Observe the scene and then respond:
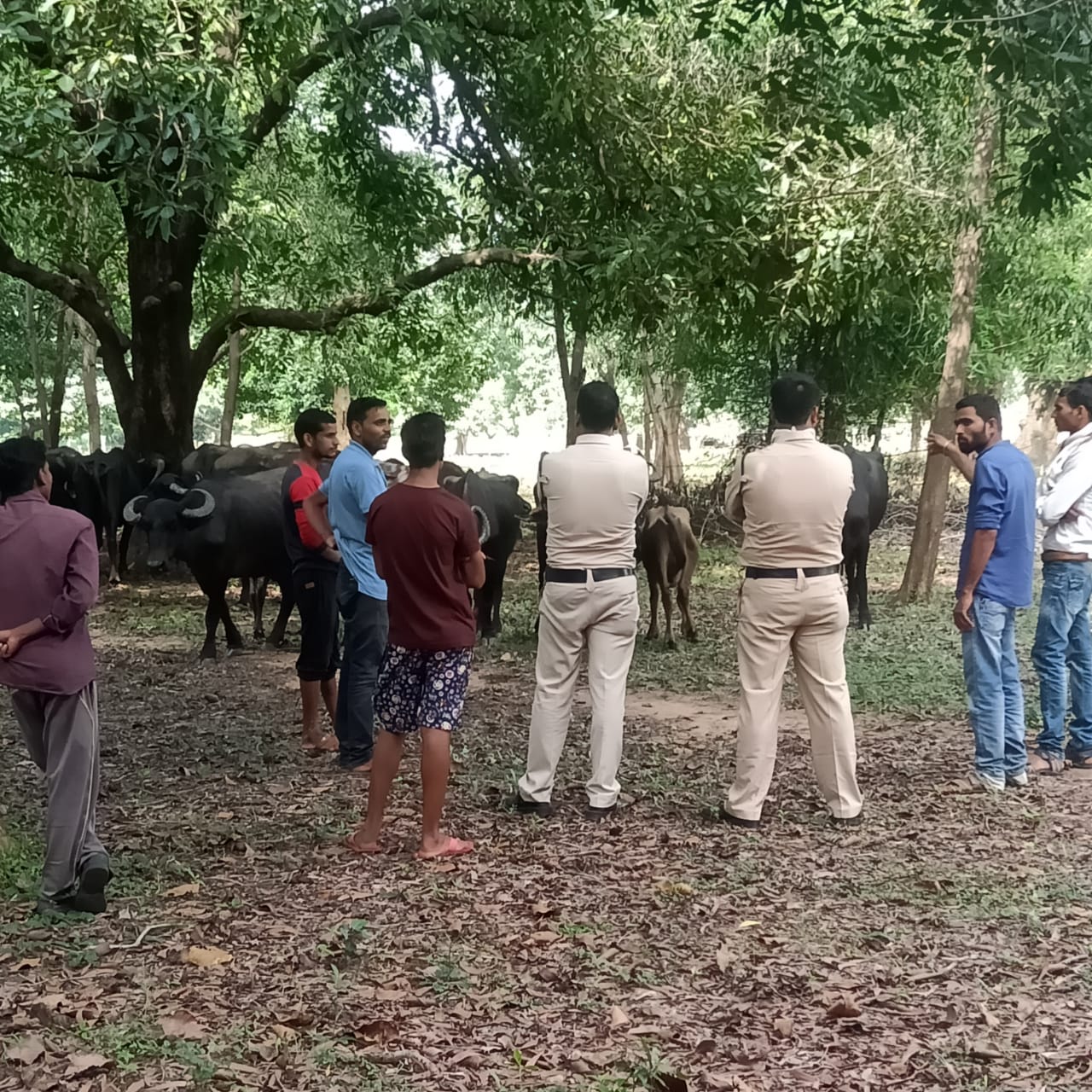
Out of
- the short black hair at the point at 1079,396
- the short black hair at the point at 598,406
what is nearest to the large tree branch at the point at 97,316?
the short black hair at the point at 598,406

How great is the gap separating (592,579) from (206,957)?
2571 millimetres

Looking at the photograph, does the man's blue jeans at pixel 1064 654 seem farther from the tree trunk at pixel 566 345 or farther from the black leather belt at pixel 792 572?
the tree trunk at pixel 566 345

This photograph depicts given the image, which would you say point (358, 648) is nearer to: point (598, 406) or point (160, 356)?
point (598, 406)

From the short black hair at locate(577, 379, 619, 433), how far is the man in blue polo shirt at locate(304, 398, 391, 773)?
1146 mm

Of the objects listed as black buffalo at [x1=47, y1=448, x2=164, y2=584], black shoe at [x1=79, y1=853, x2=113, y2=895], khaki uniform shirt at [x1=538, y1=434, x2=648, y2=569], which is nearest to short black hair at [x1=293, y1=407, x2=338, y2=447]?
khaki uniform shirt at [x1=538, y1=434, x2=648, y2=569]

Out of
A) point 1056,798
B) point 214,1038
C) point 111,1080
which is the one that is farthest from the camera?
point 1056,798

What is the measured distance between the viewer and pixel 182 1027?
4145mm

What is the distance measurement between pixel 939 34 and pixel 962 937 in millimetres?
4780

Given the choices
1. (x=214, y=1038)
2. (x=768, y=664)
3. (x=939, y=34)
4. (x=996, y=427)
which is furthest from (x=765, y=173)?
(x=214, y=1038)

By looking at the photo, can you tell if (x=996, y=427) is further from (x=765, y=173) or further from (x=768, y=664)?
(x=765, y=173)

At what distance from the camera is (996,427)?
685 centimetres

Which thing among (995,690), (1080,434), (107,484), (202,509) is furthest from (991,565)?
(107,484)

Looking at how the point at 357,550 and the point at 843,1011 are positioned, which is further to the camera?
the point at 357,550

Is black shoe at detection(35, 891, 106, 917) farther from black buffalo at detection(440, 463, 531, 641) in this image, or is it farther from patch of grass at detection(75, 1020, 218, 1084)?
black buffalo at detection(440, 463, 531, 641)
